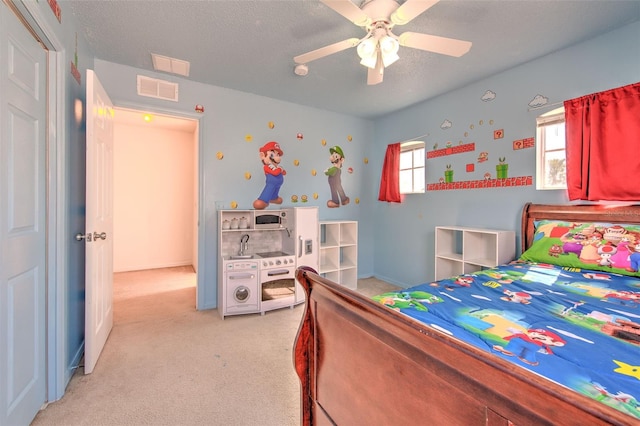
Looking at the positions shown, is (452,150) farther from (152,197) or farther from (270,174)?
(152,197)

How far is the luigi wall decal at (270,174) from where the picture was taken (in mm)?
3678

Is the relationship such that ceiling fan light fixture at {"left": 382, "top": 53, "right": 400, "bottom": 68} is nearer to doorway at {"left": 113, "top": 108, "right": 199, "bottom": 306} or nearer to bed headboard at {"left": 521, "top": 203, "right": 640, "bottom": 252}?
bed headboard at {"left": 521, "top": 203, "right": 640, "bottom": 252}

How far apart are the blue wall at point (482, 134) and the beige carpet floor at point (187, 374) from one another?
6.10ft

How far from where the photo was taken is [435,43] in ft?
6.05

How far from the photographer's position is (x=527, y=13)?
6.80ft

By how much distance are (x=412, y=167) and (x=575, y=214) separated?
2.02 meters

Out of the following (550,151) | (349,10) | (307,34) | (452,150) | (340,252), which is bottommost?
(340,252)

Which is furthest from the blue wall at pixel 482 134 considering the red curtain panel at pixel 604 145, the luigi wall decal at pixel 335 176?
the luigi wall decal at pixel 335 176

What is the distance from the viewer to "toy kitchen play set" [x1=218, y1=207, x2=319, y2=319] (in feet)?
10.1

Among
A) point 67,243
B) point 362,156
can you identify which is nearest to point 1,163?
point 67,243

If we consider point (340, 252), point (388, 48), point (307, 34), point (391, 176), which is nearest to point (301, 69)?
point (307, 34)

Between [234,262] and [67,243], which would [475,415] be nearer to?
[67,243]

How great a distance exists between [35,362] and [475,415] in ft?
7.46

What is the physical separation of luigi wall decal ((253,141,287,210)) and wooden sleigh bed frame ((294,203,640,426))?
93.9 inches
